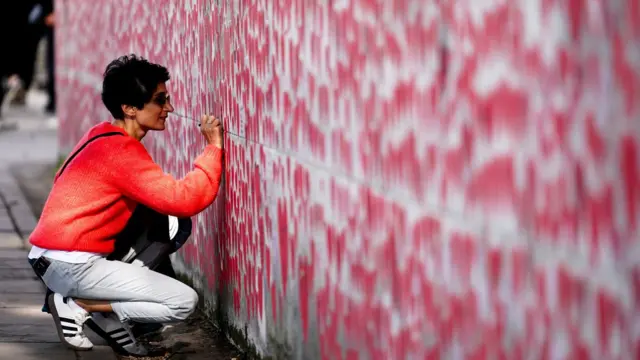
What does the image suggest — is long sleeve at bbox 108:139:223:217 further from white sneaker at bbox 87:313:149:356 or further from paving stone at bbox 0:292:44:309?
paving stone at bbox 0:292:44:309

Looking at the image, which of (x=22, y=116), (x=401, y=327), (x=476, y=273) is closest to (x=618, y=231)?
(x=476, y=273)

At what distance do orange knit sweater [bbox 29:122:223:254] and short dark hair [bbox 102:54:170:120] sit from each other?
0.42 feet

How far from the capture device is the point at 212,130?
18.5 feet

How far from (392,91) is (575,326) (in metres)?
1.16

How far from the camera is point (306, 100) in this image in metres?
4.45

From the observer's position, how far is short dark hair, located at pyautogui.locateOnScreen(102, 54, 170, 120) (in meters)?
5.45

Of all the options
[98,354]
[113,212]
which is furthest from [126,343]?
[113,212]

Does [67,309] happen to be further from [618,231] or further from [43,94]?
[43,94]

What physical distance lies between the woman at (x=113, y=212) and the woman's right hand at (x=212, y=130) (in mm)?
68

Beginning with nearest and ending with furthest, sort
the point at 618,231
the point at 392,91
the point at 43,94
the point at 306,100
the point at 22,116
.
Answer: the point at 618,231, the point at 392,91, the point at 306,100, the point at 22,116, the point at 43,94

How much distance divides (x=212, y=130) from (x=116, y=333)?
91 cm

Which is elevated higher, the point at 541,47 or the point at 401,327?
the point at 541,47

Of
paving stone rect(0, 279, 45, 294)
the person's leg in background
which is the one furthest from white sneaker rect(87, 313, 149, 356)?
the person's leg in background

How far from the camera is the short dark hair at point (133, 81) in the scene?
5.45 metres
